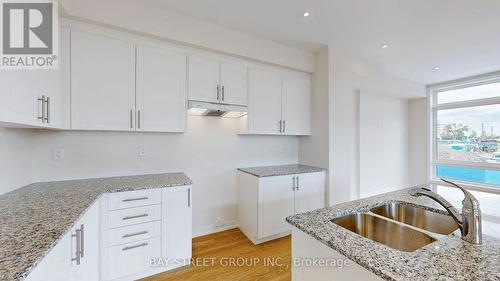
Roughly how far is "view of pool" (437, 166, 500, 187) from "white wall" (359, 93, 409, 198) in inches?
27.3

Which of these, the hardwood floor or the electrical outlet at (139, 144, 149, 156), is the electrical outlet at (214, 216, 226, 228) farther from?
the electrical outlet at (139, 144, 149, 156)

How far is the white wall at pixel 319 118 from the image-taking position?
118 inches

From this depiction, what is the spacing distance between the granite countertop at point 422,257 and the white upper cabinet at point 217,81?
6.31ft

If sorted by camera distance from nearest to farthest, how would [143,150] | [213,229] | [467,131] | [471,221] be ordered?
[471,221]
[143,150]
[213,229]
[467,131]

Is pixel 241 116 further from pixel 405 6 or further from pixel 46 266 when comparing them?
pixel 46 266

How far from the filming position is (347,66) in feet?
10.4

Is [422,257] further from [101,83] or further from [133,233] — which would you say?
[101,83]

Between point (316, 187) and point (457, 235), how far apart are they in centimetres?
200

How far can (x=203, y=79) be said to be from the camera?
97.3 inches

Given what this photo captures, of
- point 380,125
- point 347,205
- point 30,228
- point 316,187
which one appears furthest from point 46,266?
point 380,125

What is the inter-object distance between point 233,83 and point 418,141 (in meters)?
4.85

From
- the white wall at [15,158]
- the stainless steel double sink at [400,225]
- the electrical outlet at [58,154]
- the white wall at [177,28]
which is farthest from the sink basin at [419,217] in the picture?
the electrical outlet at [58,154]

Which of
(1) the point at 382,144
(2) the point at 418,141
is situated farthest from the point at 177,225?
(2) the point at 418,141

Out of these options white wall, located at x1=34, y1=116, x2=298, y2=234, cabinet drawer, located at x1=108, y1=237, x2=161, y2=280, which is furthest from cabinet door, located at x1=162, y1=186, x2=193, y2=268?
white wall, located at x1=34, y1=116, x2=298, y2=234
